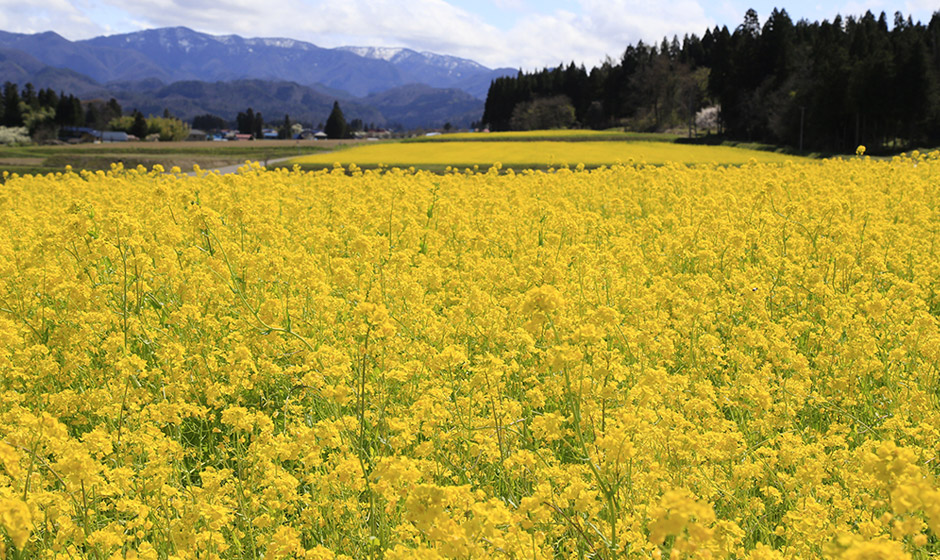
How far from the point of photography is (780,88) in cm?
5716

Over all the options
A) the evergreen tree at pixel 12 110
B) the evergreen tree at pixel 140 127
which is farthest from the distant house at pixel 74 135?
the evergreen tree at pixel 140 127

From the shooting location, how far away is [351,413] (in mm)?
4566

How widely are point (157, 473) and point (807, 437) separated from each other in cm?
387

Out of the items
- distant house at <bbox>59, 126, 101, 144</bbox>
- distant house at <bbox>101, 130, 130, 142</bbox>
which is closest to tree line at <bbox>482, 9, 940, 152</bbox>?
distant house at <bbox>59, 126, 101, 144</bbox>

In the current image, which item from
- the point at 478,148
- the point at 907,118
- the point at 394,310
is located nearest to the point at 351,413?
the point at 394,310

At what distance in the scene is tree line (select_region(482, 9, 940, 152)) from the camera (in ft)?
148

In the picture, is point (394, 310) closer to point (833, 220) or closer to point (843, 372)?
point (843, 372)

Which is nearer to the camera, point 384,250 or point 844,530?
point 844,530

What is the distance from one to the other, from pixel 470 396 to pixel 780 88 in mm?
62503

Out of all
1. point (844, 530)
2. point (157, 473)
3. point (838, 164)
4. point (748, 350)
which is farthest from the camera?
point (838, 164)

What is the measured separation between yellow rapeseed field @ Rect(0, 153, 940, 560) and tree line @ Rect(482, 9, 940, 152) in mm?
45300

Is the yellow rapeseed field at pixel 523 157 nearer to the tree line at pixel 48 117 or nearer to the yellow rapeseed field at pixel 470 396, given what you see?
the yellow rapeseed field at pixel 470 396

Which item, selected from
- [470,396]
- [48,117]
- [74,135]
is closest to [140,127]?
[74,135]

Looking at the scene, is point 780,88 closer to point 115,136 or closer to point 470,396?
point 470,396
